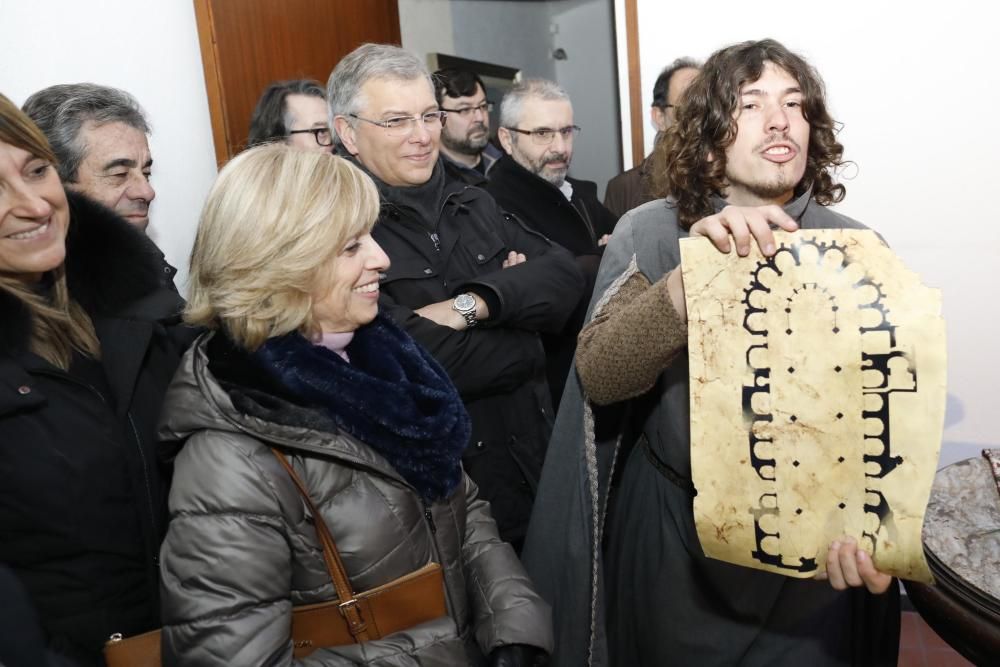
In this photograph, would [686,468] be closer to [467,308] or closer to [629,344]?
[629,344]

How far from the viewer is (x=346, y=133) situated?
2025 mm

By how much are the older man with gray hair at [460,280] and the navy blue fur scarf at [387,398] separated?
0.31 m

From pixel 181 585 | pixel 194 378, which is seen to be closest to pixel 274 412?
pixel 194 378

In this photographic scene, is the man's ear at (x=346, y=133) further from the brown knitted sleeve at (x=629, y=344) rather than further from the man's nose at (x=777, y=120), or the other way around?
the man's nose at (x=777, y=120)

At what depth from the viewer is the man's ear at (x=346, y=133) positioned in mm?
2018

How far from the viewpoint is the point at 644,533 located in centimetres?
159

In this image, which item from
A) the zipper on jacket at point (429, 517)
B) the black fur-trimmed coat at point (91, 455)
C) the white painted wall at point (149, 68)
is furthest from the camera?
the white painted wall at point (149, 68)

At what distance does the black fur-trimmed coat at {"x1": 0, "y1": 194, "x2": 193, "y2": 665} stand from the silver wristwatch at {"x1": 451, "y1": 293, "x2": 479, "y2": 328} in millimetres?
615

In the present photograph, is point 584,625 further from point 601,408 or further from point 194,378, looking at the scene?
point 194,378

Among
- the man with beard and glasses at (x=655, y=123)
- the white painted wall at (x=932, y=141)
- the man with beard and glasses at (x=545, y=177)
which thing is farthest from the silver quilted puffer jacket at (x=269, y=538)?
the white painted wall at (x=932, y=141)

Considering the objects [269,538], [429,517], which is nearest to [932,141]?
[429,517]

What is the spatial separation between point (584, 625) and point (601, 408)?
445mm

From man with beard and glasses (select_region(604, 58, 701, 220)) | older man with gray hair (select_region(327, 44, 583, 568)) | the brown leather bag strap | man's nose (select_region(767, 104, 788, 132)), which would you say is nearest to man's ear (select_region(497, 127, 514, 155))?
man with beard and glasses (select_region(604, 58, 701, 220))

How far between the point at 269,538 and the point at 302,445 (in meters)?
0.13
